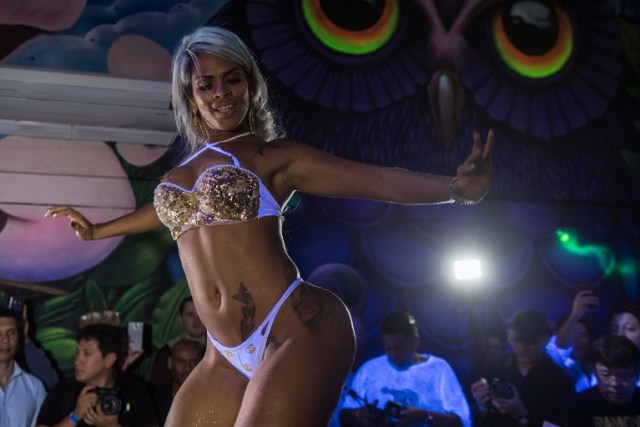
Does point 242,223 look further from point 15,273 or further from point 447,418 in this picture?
point 15,273

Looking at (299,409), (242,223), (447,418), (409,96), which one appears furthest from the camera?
(409,96)

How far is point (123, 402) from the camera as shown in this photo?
392cm

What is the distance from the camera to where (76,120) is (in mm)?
5844

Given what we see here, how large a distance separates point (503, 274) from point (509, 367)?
5.57ft

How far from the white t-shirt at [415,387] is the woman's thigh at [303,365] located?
11.8 ft

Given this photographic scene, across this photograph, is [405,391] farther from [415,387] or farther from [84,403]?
[84,403]

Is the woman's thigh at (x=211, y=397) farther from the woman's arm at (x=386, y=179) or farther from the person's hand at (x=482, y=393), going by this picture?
the person's hand at (x=482, y=393)

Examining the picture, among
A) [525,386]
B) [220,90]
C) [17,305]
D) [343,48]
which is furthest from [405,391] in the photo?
[220,90]

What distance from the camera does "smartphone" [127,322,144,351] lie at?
18.3 feet

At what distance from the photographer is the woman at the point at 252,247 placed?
68.9 inches

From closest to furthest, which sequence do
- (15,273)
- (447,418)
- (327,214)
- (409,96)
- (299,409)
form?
(299,409) < (447,418) < (15,273) < (327,214) < (409,96)

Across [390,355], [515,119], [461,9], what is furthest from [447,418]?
[461,9]

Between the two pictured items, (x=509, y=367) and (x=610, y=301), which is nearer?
(x=509, y=367)

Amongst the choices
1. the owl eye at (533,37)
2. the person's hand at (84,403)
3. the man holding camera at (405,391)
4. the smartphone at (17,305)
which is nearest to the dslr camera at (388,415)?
the man holding camera at (405,391)
